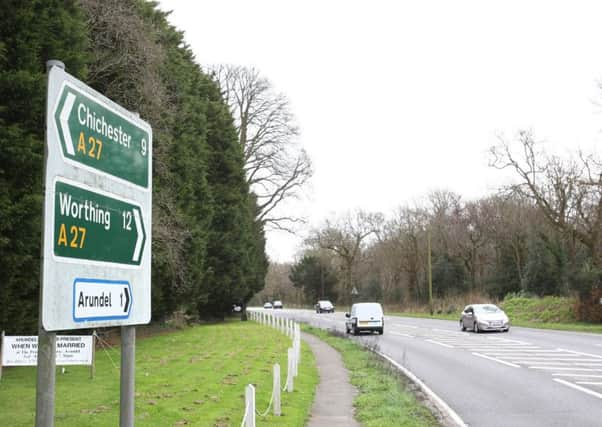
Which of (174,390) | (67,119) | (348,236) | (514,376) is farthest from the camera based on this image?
(348,236)

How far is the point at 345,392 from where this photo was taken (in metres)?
13.7

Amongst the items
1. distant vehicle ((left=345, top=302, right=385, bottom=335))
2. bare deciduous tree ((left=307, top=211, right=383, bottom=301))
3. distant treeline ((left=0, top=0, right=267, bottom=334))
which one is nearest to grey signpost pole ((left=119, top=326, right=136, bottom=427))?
distant treeline ((left=0, top=0, right=267, bottom=334))

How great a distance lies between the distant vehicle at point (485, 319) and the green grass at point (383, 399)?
13975 millimetres

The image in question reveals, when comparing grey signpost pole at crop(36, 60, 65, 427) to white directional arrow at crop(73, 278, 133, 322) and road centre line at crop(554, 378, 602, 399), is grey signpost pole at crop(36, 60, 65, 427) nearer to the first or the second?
white directional arrow at crop(73, 278, 133, 322)

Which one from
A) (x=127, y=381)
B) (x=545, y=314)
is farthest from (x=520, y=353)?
(x=545, y=314)

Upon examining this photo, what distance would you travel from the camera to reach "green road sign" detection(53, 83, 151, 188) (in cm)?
327

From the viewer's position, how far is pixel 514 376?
15.5m

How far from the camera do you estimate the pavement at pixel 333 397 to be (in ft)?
34.3

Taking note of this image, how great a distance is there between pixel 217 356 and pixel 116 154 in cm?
1600

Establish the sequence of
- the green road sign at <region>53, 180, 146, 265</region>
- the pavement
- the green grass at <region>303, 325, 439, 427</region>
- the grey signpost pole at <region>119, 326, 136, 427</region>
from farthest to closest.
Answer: the pavement, the green grass at <region>303, 325, 439, 427</region>, the grey signpost pole at <region>119, 326, 136, 427</region>, the green road sign at <region>53, 180, 146, 265</region>

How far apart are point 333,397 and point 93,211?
1037 cm

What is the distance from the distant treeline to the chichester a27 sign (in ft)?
27.3

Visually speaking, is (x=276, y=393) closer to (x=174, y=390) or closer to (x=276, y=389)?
(x=276, y=389)

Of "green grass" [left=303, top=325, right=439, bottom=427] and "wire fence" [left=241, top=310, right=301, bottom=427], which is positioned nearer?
"wire fence" [left=241, top=310, right=301, bottom=427]
